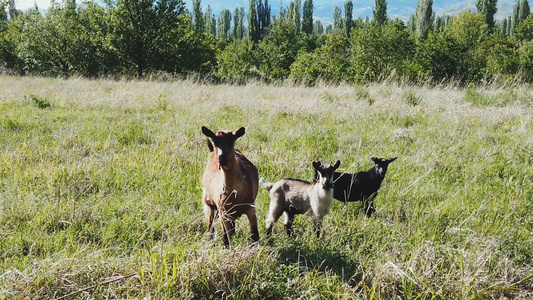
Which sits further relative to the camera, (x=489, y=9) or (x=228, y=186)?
(x=489, y=9)

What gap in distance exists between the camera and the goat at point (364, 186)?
3.81m

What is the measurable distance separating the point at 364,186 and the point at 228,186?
1.71 metres

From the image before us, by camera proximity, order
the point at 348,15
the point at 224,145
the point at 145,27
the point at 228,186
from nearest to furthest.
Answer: the point at 224,145 → the point at 228,186 → the point at 145,27 → the point at 348,15

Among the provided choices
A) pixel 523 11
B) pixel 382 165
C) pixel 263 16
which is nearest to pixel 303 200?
pixel 382 165

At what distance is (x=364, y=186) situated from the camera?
3.84 meters

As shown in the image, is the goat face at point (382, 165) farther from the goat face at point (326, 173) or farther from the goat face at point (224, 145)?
the goat face at point (224, 145)

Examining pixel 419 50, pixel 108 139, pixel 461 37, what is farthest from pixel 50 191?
pixel 461 37

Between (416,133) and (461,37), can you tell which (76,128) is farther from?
(461,37)

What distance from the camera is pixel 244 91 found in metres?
11.3

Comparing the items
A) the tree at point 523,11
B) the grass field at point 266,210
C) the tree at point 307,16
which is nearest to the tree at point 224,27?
the tree at point 307,16

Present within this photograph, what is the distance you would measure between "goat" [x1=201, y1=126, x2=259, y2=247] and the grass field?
232mm

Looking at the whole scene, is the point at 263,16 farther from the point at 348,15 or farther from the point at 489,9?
the point at 489,9

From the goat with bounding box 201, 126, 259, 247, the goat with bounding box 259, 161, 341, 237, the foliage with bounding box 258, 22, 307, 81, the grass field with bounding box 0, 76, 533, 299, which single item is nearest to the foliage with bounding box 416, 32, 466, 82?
the grass field with bounding box 0, 76, 533, 299

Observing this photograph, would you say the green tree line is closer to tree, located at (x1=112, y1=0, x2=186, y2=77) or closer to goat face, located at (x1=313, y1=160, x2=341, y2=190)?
tree, located at (x1=112, y1=0, x2=186, y2=77)
